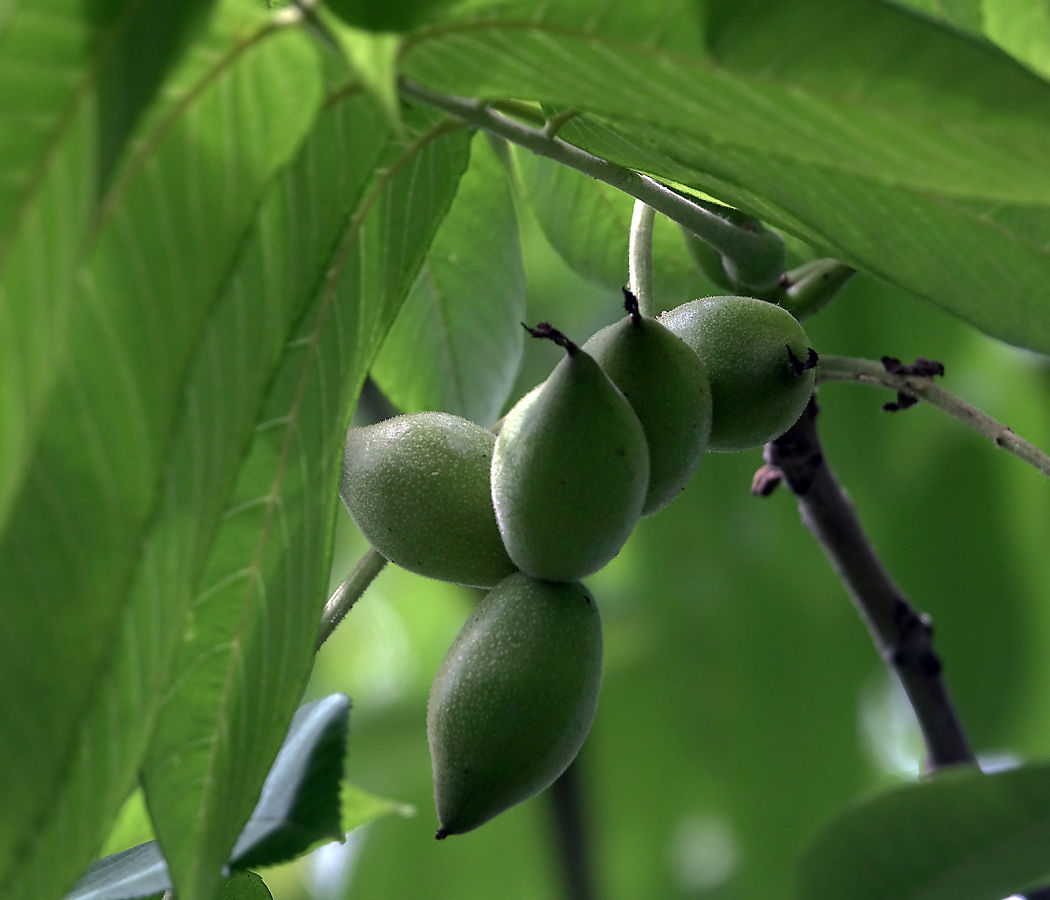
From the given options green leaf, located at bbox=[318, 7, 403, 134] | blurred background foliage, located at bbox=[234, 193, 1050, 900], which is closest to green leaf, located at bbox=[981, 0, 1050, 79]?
green leaf, located at bbox=[318, 7, 403, 134]

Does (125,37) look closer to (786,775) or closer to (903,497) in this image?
(903,497)

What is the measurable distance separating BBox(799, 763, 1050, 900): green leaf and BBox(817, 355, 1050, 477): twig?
0.24 metres

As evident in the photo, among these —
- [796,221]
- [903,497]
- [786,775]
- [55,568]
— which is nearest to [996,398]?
[903,497]

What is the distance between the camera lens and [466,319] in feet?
3.04

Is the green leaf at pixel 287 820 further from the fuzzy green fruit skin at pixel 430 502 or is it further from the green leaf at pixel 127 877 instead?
the fuzzy green fruit skin at pixel 430 502

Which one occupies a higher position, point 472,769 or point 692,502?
point 472,769

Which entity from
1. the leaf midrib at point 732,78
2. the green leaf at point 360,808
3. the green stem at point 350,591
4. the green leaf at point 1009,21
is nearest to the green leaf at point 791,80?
the leaf midrib at point 732,78

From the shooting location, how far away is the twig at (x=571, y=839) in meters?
1.46

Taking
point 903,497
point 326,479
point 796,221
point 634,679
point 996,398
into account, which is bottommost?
point 634,679

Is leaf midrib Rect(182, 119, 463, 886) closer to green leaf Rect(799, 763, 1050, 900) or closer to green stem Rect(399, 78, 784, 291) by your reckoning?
green stem Rect(399, 78, 784, 291)

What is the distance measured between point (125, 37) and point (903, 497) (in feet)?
5.08

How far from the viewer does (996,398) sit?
1594 millimetres

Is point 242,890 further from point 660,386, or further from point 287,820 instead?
point 660,386

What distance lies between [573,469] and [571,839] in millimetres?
1107
